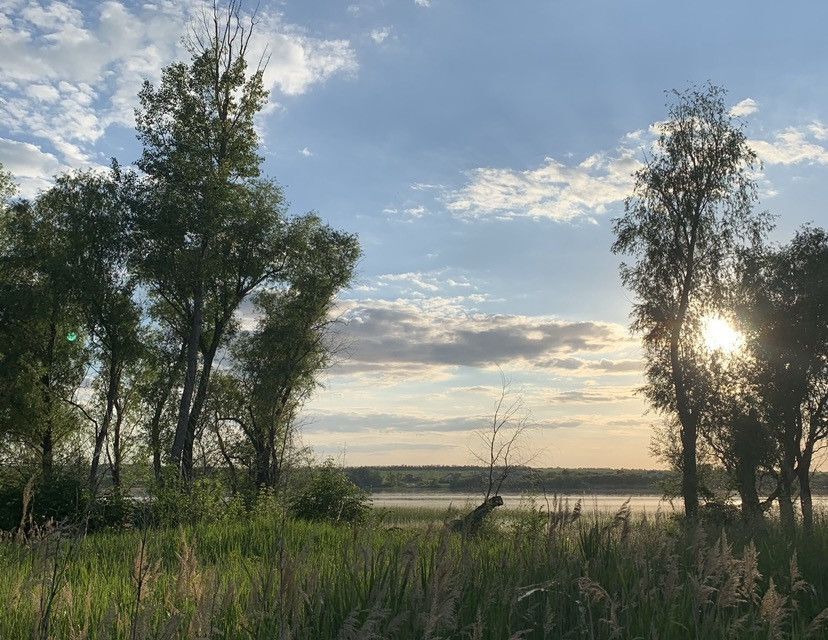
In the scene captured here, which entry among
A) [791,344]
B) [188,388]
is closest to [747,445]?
[791,344]

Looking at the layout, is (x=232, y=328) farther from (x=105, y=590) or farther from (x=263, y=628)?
(x=263, y=628)

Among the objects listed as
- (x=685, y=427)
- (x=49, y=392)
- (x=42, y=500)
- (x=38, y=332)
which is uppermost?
Result: (x=38, y=332)

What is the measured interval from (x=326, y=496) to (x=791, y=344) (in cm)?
2313

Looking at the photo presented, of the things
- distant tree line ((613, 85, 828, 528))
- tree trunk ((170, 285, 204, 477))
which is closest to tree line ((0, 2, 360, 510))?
tree trunk ((170, 285, 204, 477))

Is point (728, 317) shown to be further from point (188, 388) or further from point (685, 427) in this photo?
point (188, 388)

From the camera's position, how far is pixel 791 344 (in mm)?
32906

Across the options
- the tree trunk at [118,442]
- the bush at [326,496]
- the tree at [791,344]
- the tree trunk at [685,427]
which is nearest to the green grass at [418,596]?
the bush at [326,496]

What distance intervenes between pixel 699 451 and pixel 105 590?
3554cm

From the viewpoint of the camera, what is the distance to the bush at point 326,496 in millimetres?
19328

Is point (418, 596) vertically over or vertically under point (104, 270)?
under

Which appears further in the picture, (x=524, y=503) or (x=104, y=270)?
(x=104, y=270)

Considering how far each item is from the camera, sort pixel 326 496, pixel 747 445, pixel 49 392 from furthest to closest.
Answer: pixel 49 392
pixel 747 445
pixel 326 496

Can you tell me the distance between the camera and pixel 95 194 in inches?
1389

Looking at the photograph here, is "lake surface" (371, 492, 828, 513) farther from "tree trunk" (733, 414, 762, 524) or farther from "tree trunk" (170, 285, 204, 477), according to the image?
"tree trunk" (170, 285, 204, 477)
